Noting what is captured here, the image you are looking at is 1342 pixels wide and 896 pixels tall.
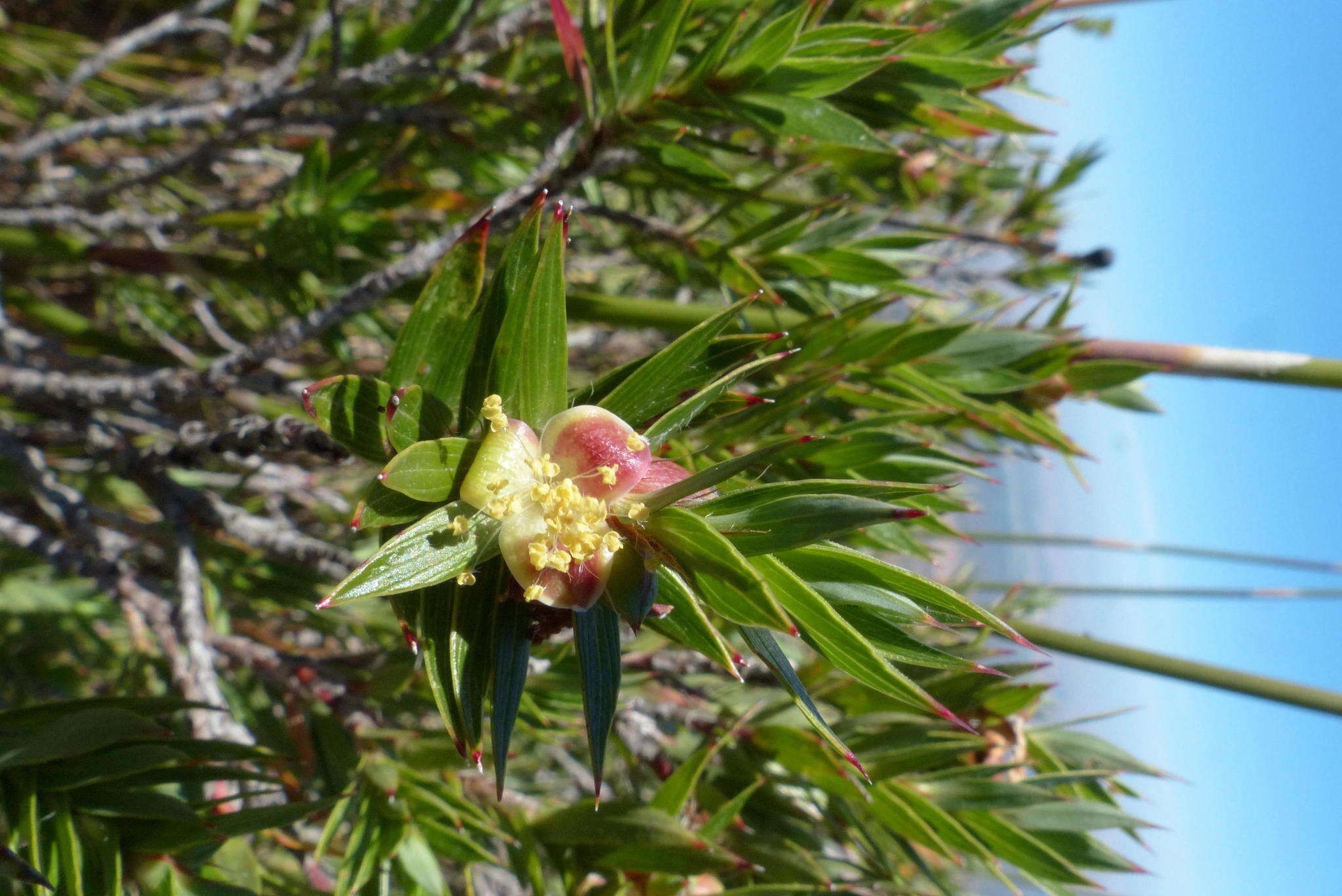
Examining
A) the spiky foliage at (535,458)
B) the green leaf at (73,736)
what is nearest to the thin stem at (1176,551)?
the spiky foliage at (535,458)

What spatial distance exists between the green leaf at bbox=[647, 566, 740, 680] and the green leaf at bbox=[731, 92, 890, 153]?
0.62 metres

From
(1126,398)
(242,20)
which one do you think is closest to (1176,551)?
(1126,398)

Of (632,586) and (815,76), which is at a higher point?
(815,76)

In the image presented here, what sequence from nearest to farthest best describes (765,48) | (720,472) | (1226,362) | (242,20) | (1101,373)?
(720,472) < (765,48) < (1226,362) < (1101,373) < (242,20)

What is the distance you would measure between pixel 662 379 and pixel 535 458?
119 millimetres

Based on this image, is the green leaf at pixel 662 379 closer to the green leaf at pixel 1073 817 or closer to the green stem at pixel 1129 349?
the green stem at pixel 1129 349

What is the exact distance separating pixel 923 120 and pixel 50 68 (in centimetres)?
228

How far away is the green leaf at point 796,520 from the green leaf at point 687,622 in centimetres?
5

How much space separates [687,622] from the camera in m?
0.61

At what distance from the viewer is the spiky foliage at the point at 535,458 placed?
0.62m

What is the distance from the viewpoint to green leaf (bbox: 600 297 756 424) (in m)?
0.63

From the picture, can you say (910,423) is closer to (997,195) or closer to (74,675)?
(74,675)

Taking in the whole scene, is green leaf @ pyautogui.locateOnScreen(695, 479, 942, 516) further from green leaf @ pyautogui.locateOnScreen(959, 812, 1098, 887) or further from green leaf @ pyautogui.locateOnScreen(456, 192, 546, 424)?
green leaf @ pyautogui.locateOnScreen(959, 812, 1098, 887)

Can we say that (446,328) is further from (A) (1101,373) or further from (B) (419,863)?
(A) (1101,373)
